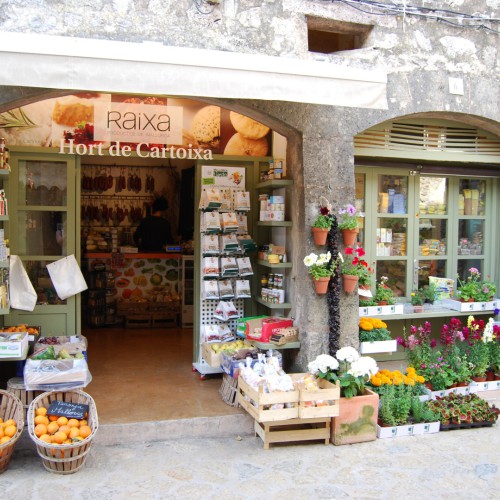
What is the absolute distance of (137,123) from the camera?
6.74m

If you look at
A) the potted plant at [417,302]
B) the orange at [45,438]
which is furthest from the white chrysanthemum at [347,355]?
the orange at [45,438]

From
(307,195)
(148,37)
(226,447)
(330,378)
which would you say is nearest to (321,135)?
(307,195)

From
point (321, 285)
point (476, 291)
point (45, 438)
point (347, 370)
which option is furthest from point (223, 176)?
point (45, 438)

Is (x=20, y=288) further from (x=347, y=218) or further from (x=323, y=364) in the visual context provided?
(x=347, y=218)

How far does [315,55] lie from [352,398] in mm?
3403

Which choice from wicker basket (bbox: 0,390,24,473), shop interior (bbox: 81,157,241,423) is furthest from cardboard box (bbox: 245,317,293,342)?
wicker basket (bbox: 0,390,24,473)

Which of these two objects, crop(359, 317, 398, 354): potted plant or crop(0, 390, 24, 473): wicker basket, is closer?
crop(0, 390, 24, 473): wicker basket

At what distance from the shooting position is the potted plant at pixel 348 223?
19.6ft

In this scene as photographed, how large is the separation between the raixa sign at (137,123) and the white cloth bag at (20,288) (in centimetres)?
164

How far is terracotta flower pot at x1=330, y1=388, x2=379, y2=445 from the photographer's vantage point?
5445 millimetres

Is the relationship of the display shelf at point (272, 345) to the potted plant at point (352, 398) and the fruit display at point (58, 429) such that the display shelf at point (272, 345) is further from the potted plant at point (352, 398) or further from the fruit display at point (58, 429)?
the fruit display at point (58, 429)

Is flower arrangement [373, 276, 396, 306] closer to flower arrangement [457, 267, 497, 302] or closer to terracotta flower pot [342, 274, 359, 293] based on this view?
terracotta flower pot [342, 274, 359, 293]

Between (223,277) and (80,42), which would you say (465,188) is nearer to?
(223,277)

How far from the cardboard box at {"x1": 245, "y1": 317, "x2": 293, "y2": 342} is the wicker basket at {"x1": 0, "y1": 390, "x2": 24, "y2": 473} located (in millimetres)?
2350
